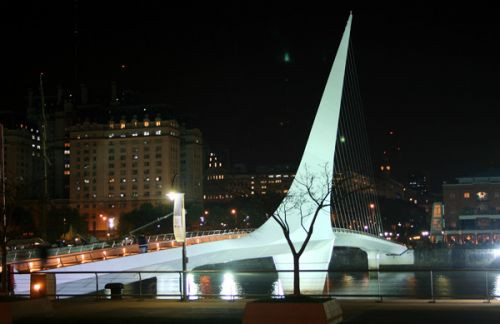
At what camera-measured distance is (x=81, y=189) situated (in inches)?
4424

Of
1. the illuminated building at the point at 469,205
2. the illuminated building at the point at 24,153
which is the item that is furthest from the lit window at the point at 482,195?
the illuminated building at the point at 24,153

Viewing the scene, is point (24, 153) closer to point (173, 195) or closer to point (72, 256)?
point (72, 256)

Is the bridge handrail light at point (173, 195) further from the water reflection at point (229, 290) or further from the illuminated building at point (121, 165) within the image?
the illuminated building at point (121, 165)

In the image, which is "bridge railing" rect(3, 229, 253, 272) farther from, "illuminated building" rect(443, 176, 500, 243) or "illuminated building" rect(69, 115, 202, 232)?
"illuminated building" rect(69, 115, 202, 232)

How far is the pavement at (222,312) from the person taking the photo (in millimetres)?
11453

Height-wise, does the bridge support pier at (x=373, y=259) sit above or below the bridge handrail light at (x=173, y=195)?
below

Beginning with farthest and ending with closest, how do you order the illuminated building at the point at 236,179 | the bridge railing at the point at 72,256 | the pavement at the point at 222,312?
the illuminated building at the point at 236,179, the bridge railing at the point at 72,256, the pavement at the point at 222,312

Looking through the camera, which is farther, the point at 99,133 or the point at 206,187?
the point at 206,187

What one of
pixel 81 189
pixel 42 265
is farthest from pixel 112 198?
pixel 42 265

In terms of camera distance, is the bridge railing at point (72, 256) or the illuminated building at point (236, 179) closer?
the bridge railing at point (72, 256)

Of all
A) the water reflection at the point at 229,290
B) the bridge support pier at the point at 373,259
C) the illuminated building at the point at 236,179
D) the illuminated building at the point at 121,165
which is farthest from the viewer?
the illuminated building at the point at 121,165

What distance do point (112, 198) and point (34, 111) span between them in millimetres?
36754

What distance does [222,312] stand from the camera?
12.6 meters

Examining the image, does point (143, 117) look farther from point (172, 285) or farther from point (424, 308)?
point (424, 308)
